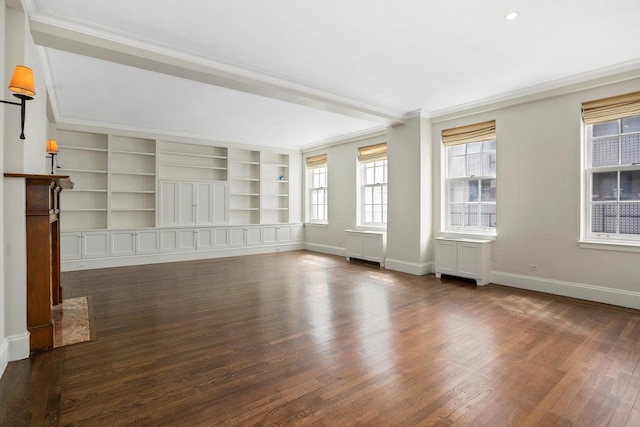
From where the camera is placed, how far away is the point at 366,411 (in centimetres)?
192

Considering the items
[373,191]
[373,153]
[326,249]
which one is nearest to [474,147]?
[373,153]

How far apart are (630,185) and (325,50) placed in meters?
3.88

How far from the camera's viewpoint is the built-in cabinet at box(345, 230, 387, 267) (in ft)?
21.5

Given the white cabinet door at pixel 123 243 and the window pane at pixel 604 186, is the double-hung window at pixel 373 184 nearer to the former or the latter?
the window pane at pixel 604 186

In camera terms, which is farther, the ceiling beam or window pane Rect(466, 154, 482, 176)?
window pane Rect(466, 154, 482, 176)

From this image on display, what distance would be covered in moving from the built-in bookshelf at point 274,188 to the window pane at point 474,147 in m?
4.83

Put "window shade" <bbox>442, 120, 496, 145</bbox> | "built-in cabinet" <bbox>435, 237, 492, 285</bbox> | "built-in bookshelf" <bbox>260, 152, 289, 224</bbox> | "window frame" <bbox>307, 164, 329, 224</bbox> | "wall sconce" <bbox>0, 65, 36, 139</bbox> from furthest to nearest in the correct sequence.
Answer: "built-in bookshelf" <bbox>260, 152, 289, 224</bbox>
"window frame" <bbox>307, 164, 329, 224</bbox>
"window shade" <bbox>442, 120, 496, 145</bbox>
"built-in cabinet" <bbox>435, 237, 492, 285</bbox>
"wall sconce" <bbox>0, 65, 36, 139</bbox>

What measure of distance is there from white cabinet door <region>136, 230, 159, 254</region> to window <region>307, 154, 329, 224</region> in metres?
3.85

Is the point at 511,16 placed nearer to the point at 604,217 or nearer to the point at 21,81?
the point at 604,217

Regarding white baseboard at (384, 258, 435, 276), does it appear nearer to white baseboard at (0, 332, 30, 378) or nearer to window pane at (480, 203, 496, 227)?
window pane at (480, 203, 496, 227)

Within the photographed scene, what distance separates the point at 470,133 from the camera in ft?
17.6

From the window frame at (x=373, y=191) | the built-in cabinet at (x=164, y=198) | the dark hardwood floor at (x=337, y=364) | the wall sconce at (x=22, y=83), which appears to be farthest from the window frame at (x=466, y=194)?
the wall sconce at (x=22, y=83)

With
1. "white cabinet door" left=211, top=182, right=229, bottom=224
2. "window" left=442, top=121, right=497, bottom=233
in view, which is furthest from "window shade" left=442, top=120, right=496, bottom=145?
"white cabinet door" left=211, top=182, right=229, bottom=224

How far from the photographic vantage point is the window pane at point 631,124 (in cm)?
394
